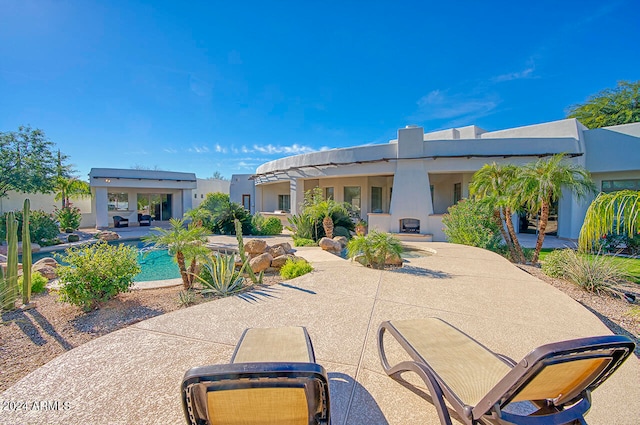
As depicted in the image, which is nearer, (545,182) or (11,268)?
(11,268)

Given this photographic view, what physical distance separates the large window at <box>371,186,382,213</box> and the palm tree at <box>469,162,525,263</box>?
8926 mm

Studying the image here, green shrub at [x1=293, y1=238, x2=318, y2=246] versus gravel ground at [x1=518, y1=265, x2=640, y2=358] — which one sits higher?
green shrub at [x1=293, y1=238, x2=318, y2=246]

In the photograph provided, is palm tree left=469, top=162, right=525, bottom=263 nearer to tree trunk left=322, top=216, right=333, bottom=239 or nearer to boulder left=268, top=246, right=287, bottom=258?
tree trunk left=322, top=216, right=333, bottom=239

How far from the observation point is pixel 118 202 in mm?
22938

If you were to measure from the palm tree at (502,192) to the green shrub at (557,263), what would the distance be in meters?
1.65

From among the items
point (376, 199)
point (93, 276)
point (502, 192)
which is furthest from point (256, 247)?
point (376, 199)

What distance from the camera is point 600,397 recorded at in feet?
7.48

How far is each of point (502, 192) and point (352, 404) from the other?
9.31 meters

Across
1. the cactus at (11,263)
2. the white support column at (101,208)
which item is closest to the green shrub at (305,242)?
the cactus at (11,263)

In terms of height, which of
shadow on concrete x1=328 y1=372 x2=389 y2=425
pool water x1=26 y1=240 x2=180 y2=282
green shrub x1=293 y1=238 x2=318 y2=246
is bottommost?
pool water x1=26 y1=240 x2=180 y2=282

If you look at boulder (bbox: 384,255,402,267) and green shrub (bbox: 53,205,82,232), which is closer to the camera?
boulder (bbox: 384,255,402,267)

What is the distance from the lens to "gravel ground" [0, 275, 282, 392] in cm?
304

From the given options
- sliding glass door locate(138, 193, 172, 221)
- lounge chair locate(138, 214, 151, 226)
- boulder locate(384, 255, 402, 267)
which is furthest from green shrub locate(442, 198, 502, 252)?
sliding glass door locate(138, 193, 172, 221)

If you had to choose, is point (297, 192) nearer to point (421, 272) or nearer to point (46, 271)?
point (421, 272)
